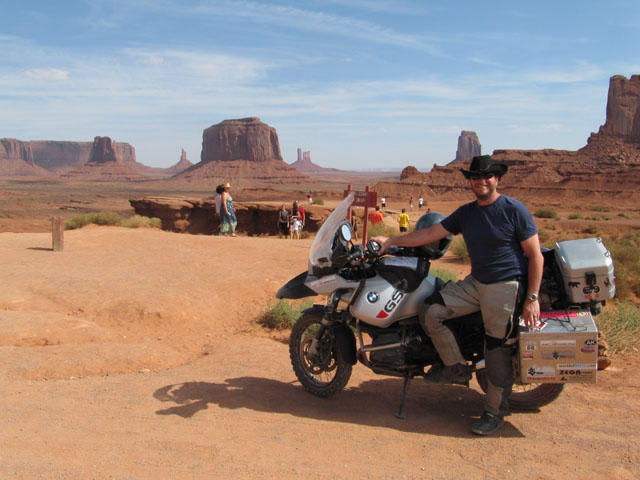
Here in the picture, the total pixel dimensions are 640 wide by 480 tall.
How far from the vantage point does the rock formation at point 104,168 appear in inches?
6806

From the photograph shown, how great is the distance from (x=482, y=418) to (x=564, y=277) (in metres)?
1.17

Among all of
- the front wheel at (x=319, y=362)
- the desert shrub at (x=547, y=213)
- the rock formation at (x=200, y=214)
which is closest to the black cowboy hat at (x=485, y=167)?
the front wheel at (x=319, y=362)

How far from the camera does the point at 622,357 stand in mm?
5855

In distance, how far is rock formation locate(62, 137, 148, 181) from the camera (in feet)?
567

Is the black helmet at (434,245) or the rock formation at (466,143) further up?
the rock formation at (466,143)

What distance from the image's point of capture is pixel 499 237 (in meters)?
3.73

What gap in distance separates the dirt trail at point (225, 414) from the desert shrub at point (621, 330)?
1.13 feet

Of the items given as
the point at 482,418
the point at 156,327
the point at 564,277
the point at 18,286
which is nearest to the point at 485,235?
the point at 564,277

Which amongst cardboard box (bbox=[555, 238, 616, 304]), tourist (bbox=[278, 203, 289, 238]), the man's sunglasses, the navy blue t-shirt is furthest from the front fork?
tourist (bbox=[278, 203, 289, 238])

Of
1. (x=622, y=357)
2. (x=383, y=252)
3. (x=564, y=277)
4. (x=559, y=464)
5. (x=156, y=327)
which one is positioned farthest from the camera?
(x=156, y=327)

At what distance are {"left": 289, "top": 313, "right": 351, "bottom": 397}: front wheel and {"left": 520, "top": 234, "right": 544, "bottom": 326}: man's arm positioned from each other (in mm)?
1525

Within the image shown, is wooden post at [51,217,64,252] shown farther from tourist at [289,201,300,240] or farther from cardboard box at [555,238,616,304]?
cardboard box at [555,238,616,304]

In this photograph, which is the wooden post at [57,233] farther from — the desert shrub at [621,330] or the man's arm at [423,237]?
the desert shrub at [621,330]

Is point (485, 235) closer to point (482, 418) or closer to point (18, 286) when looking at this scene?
point (482, 418)
